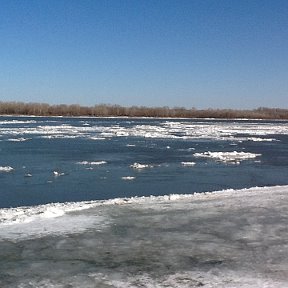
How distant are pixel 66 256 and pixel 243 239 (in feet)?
7.16

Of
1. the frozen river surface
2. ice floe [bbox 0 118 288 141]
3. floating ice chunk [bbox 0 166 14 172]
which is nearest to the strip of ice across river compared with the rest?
the frozen river surface

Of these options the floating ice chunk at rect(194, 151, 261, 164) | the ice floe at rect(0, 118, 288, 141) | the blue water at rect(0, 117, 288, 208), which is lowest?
the blue water at rect(0, 117, 288, 208)

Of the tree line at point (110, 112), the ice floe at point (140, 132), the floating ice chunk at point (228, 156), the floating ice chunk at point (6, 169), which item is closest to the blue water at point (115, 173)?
the floating ice chunk at point (6, 169)

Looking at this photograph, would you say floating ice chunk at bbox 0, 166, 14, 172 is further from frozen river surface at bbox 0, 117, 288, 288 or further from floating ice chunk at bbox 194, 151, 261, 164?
floating ice chunk at bbox 194, 151, 261, 164

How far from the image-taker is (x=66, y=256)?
207 inches

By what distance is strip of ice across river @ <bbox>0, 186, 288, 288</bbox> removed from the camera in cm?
454

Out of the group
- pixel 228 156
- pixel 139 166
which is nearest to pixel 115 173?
pixel 139 166

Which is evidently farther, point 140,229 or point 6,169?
point 6,169

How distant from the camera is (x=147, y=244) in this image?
5.77 m

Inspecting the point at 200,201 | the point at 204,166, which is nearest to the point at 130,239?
the point at 200,201

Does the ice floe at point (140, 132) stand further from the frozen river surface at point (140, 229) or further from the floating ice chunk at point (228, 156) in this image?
the frozen river surface at point (140, 229)

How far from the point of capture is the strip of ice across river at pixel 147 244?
4543 mm

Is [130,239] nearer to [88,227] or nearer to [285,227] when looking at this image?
[88,227]

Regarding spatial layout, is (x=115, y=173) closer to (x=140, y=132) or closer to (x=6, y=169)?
(x=6, y=169)
